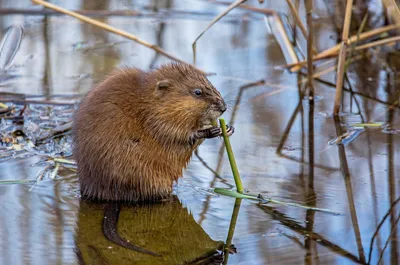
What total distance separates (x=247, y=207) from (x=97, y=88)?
989 mm

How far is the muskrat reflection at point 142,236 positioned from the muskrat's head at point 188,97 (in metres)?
0.45

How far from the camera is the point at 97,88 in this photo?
3.79 m

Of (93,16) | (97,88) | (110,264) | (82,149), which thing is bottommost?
(110,264)

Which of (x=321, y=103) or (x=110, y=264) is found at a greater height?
(x=321, y=103)

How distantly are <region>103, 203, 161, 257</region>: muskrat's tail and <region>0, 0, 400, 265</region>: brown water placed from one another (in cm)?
3

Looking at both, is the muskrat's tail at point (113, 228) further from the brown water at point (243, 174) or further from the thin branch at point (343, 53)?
the thin branch at point (343, 53)

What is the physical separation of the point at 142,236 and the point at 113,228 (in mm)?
154

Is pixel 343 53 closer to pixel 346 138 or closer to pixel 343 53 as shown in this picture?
pixel 343 53

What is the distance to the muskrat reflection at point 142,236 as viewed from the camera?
3088 mm

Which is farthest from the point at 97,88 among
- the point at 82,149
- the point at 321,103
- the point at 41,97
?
the point at 321,103

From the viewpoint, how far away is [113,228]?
3.40m

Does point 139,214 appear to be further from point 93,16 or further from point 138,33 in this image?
point 93,16

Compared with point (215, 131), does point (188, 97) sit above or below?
above

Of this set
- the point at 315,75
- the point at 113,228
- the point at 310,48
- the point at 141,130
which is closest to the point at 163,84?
the point at 141,130
